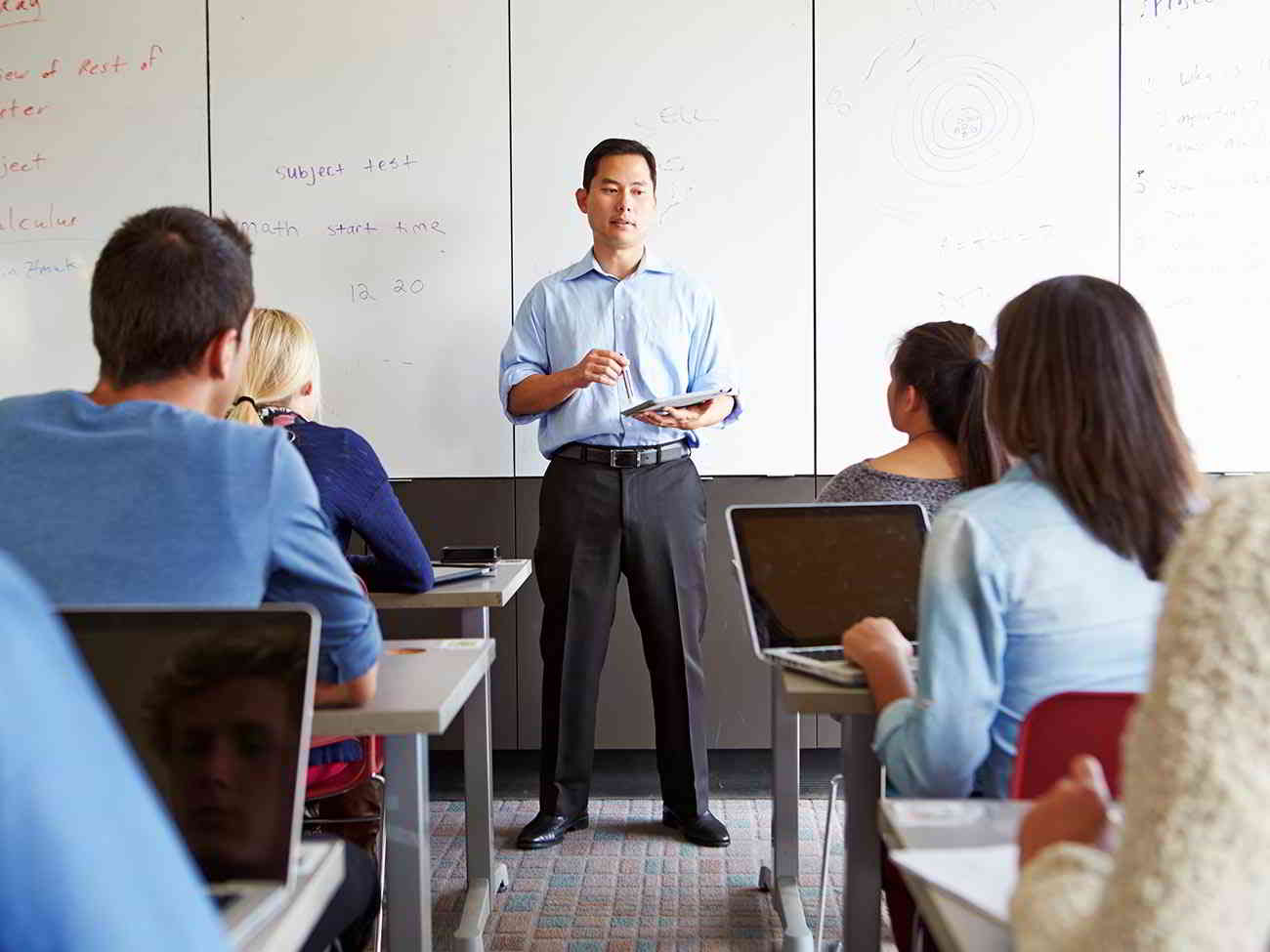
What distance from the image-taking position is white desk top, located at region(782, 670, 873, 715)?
1559 millimetres

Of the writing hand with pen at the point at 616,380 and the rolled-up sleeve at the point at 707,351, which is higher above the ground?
the rolled-up sleeve at the point at 707,351

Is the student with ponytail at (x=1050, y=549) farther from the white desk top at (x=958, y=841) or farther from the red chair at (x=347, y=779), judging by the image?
the red chair at (x=347, y=779)

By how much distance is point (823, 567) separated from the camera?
74.1 inches

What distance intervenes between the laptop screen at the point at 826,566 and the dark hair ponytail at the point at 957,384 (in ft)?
1.24

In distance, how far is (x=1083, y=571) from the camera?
1365 mm

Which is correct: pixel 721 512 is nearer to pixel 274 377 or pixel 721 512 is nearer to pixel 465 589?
pixel 465 589

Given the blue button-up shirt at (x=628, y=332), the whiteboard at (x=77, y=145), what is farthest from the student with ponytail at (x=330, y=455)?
the whiteboard at (x=77, y=145)

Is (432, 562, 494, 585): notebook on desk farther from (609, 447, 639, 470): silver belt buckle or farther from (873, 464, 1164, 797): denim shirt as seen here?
(873, 464, 1164, 797): denim shirt

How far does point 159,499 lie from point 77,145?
302 centimetres

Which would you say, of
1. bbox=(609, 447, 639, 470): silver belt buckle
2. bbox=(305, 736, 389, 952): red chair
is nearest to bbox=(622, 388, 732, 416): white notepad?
bbox=(609, 447, 639, 470): silver belt buckle

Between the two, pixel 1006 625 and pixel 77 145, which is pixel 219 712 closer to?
pixel 1006 625

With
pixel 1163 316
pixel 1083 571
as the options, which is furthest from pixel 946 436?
pixel 1163 316

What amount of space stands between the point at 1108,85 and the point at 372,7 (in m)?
2.33

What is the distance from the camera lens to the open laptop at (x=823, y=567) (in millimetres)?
1850
